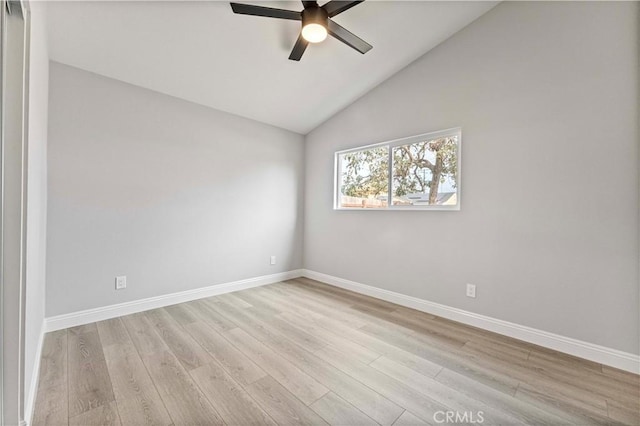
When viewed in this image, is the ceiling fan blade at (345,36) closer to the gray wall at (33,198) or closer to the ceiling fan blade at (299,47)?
the ceiling fan blade at (299,47)

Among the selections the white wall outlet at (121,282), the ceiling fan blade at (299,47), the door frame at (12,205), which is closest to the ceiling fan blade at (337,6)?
the ceiling fan blade at (299,47)

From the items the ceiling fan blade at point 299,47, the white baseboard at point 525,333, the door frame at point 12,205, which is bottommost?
the white baseboard at point 525,333

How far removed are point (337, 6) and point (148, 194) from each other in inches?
101

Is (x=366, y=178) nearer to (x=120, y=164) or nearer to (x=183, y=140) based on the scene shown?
(x=183, y=140)

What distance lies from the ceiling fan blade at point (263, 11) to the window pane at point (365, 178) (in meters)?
1.90

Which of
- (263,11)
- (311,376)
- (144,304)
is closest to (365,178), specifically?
(263,11)

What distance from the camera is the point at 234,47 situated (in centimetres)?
254

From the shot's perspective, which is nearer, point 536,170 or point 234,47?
point 536,170

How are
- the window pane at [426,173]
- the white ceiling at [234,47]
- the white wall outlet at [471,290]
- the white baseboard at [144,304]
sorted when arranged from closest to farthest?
the white ceiling at [234,47] → the white baseboard at [144,304] → the white wall outlet at [471,290] → the window pane at [426,173]

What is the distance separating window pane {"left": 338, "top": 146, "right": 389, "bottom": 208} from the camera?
3.50 metres

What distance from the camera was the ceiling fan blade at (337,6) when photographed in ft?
6.22

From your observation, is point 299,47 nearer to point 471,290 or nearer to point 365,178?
point 365,178

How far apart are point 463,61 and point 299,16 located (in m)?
1.77

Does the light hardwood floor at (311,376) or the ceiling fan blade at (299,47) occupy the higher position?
the ceiling fan blade at (299,47)
